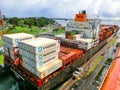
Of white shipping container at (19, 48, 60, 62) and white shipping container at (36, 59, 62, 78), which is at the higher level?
white shipping container at (19, 48, 60, 62)

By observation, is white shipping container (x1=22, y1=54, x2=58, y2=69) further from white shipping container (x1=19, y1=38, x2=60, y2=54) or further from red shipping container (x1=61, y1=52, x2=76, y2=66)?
red shipping container (x1=61, y1=52, x2=76, y2=66)

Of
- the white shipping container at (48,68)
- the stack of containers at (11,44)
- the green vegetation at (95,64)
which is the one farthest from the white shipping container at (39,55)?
the green vegetation at (95,64)

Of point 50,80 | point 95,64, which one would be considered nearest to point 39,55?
point 50,80

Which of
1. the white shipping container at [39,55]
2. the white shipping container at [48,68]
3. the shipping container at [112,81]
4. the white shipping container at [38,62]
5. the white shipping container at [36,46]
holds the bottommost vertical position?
the shipping container at [112,81]

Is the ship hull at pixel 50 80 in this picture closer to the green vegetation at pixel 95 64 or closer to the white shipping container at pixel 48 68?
the white shipping container at pixel 48 68

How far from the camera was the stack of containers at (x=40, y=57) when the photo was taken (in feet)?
59.9

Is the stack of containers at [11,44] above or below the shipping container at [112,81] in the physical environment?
above

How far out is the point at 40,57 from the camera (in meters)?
18.6

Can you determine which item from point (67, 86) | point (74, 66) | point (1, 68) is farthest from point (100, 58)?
point (1, 68)

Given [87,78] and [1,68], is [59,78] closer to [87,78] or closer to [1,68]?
[87,78]

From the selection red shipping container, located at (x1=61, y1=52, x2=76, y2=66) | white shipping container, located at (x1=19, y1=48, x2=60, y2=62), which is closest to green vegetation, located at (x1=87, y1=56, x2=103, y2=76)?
red shipping container, located at (x1=61, y1=52, x2=76, y2=66)

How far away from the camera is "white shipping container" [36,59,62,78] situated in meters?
18.5

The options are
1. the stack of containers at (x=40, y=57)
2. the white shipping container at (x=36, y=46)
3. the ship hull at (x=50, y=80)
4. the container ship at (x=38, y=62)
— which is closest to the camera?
the white shipping container at (x=36, y=46)

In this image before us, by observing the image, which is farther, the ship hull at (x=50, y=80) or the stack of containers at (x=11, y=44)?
the stack of containers at (x=11, y=44)
